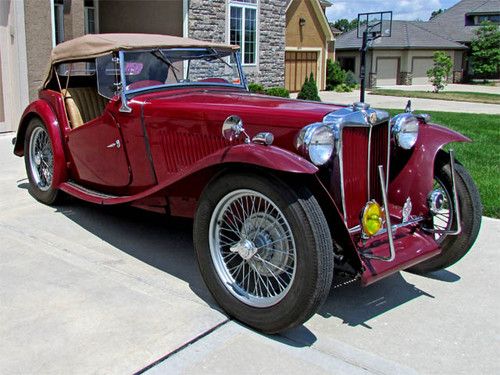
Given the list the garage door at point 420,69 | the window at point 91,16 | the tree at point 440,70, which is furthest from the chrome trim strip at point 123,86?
the garage door at point 420,69

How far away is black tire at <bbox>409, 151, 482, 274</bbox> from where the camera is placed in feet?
12.7

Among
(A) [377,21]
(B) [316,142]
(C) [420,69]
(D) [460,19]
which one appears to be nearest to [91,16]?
(A) [377,21]

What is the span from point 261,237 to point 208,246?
34 centimetres

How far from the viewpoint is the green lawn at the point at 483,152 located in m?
6.10

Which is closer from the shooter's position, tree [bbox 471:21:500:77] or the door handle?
the door handle

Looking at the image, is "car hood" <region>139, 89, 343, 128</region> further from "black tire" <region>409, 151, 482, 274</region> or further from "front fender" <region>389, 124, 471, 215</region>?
"black tire" <region>409, 151, 482, 274</region>

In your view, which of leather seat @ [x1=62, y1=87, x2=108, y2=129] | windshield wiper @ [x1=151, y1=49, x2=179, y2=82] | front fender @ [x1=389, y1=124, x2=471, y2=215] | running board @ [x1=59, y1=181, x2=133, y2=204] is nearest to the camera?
front fender @ [x1=389, y1=124, x2=471, y2=215]

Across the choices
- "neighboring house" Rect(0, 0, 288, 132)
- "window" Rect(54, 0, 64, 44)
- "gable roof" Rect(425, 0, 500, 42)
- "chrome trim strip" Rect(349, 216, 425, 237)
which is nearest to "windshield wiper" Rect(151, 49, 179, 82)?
"chrome trim strip" Rect(349, 216, 425, 237)

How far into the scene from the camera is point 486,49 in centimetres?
3812

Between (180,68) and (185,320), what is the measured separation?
2427 mm

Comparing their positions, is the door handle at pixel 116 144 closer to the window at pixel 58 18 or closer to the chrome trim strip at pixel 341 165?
the chrome trim strip at pixel 341 165

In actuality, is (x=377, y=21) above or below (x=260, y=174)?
above

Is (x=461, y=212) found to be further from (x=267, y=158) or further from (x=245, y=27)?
(x=245, y=27)

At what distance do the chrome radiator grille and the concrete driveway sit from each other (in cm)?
64
